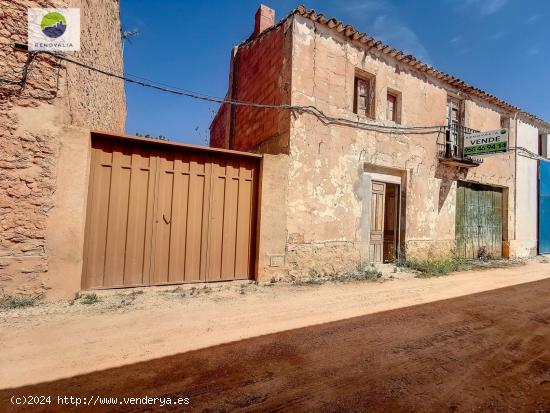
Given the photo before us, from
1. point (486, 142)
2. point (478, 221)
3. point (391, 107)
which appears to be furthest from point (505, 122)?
point (391, 107)

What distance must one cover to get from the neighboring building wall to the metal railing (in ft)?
31.9

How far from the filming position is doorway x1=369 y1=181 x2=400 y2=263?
8109 mm

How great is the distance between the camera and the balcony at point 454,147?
9352mm

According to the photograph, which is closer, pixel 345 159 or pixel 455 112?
pixel 345 159

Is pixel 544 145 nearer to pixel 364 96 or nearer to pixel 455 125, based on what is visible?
pixel 455 125

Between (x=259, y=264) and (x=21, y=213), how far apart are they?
12.6 ft

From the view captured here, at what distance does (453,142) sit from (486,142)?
0.93 meters

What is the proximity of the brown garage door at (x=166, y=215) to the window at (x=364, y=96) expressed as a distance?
3.74m

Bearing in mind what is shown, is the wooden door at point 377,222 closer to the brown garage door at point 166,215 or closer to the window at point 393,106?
the window at point 393,106

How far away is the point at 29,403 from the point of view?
197 cm

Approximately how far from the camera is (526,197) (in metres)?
12.4

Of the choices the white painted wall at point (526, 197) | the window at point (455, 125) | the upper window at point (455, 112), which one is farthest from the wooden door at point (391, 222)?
the white painted wall at point (526, 197)

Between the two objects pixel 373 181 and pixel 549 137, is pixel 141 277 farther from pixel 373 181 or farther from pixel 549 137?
pixel 549 137

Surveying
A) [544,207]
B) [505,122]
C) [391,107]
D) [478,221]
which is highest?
[505,122]
